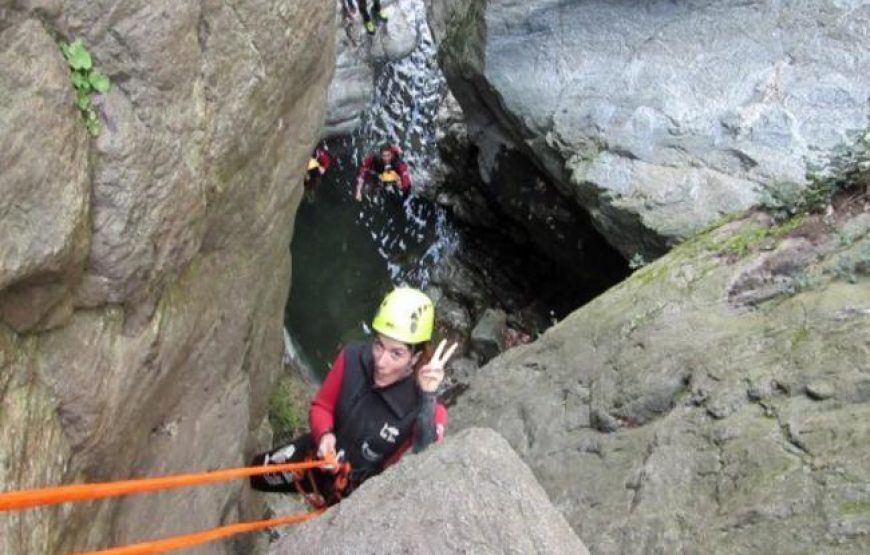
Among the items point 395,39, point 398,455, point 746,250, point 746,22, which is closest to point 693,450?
point 398,455

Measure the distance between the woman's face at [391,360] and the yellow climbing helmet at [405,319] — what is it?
5 cm

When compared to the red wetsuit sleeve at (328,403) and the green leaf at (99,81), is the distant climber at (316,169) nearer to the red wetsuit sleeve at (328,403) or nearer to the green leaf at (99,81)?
the red wetsuit sleeve at (328,403)

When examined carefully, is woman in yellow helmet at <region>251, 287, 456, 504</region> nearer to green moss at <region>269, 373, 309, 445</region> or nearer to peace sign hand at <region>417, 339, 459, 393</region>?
peace sign hand at <region>417, 339, 459, 393</region>

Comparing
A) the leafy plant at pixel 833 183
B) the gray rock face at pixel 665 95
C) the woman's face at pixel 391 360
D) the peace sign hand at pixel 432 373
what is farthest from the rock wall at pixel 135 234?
the gray rock face at pixel 665 95

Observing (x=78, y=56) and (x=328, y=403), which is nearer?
(x=78, y=56)

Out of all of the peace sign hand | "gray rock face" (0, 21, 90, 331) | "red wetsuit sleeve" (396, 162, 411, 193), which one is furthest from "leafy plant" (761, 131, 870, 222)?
"red wetsuit sleeve" (396, 162, 411, 193)

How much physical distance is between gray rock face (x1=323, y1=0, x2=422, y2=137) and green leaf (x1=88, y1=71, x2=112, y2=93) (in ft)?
40.7

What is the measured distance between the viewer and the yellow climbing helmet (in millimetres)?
4543

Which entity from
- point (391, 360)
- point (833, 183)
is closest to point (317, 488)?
point (391, 360)

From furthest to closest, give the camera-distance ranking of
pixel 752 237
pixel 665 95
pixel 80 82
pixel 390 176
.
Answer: pixel 390 176 < pixel 665 95 < pixel 752 237 < pixel 80 82

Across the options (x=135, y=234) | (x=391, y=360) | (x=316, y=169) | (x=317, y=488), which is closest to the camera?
(x=135, y=234)

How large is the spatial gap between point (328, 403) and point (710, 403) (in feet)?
7.86

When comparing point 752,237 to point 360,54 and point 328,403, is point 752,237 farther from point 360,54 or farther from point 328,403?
point 360,54

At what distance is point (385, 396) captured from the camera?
4.76 m
